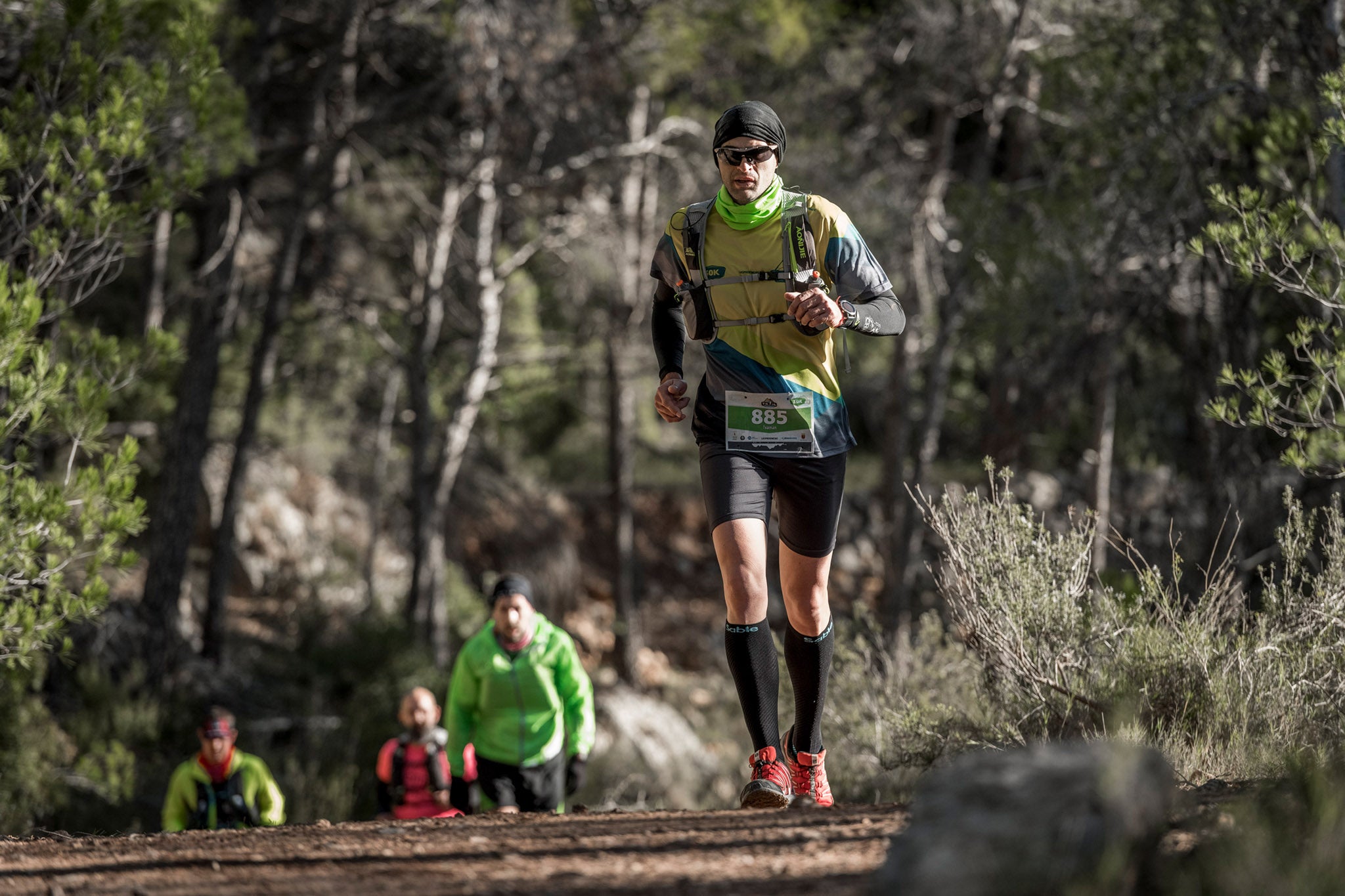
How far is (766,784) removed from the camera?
4012 millimetres

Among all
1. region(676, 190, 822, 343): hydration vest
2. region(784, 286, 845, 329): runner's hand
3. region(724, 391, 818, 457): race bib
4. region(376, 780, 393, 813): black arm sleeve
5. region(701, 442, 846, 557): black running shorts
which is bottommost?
region(376, 780, 393, 813): black arm sleeve

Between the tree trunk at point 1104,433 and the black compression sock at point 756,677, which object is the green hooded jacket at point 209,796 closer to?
the black compression sock at point 756,677

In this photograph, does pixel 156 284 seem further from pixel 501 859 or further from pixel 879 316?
pixel 501 859

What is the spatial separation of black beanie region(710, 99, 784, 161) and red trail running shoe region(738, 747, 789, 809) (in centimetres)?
189

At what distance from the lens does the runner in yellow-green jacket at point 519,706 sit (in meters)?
5.84

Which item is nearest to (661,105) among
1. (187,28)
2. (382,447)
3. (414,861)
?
(382,447)

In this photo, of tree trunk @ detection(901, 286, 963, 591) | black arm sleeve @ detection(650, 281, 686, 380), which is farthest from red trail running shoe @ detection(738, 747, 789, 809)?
tree trunk @ detection(901, 286, 963, 591)

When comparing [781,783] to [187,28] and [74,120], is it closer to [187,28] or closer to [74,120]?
[74,120]

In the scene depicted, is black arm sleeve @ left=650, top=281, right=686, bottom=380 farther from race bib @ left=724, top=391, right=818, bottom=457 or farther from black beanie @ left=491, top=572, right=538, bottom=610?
black beanie @ left=491, top=572, right=538, bottom=610

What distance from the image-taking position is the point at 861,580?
69.3 feet

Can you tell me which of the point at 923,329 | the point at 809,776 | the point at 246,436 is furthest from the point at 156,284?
the point at 809,776

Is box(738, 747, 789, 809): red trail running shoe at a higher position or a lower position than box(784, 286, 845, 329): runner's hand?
lower

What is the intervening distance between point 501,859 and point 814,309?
5.97ft

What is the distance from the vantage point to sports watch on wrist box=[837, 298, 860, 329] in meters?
3.97
